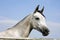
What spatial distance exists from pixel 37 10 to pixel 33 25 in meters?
0.55

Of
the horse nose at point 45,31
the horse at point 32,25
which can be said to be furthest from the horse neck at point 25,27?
the horse nose at point 45,31

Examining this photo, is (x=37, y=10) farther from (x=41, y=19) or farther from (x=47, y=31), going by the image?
(x=47, y=31)

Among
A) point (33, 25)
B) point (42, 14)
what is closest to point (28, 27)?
point (33, 25)

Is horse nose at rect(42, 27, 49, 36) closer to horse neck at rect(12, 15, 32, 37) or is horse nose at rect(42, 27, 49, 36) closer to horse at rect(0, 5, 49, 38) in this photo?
horse at rect(0, 5, 49, 38)

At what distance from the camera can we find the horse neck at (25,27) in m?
5.34

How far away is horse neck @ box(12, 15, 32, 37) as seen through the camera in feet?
17.5

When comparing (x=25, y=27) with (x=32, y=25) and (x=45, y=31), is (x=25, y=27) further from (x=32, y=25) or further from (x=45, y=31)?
(x=45, y=31)

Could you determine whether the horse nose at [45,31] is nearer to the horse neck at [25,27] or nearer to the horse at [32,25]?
the horse at [32,25]

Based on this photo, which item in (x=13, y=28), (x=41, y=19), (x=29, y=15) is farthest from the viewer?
(x=29, y=15)

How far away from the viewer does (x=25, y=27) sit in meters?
5.58

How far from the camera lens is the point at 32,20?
581cm

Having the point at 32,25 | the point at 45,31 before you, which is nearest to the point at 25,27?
the point at 32,25

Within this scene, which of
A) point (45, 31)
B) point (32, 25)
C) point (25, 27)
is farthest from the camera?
point (32, 25)

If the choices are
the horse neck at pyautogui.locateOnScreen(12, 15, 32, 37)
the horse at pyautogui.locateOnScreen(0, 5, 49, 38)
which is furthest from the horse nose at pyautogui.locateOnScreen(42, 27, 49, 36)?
the horse neck at pyautogui.locateOnScreen(12, 15, 32, 37)
